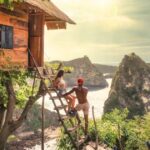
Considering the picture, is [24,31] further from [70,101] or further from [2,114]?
[2,114]

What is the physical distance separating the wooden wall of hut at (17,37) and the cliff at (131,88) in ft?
109

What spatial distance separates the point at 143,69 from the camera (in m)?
57.7

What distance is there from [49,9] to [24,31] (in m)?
1.76

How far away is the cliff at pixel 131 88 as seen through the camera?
51500mm

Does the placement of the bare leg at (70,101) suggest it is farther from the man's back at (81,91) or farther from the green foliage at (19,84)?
the green foliage at (19,84)

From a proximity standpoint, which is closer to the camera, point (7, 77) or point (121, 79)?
point (7, 77)

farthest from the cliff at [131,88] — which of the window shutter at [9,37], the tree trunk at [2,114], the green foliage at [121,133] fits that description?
the window shutter at [9,37]

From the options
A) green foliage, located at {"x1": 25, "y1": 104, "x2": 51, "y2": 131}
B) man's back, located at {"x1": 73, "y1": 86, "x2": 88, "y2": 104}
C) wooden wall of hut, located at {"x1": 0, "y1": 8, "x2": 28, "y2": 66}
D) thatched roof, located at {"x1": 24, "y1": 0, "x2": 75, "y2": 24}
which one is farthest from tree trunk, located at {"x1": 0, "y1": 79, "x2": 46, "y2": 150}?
green foliage, located at {"x1": 25, "y1": 104, "x2": 51, "y2": 131}

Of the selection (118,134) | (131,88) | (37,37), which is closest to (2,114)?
(37,37)

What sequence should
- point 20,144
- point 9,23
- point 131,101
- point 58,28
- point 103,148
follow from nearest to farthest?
point 9,23 → point 103,148 → point 58,28 → point 20,144 → point 131,101

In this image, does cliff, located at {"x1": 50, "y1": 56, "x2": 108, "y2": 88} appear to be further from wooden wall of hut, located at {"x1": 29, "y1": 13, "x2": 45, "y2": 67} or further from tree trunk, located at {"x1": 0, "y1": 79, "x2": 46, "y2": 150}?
wooden wall of hut, located at {"x1": 29, "y1": 13, "x2": 45, "y2": 67}

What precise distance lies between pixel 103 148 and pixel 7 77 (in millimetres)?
6184

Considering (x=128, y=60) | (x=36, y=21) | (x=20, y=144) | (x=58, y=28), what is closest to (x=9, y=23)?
(x=36, y=21)

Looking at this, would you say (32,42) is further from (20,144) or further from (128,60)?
(128,60)
